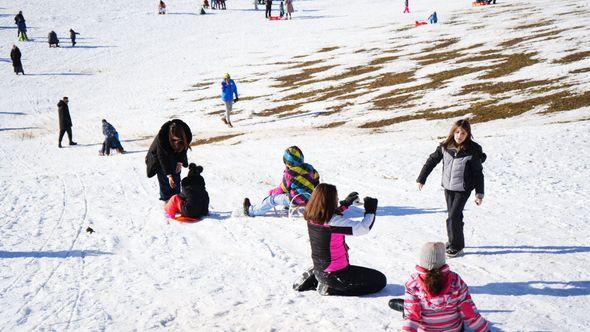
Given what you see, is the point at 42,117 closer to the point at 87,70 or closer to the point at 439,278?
the point at 87,70

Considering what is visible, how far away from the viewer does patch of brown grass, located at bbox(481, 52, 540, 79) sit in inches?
867

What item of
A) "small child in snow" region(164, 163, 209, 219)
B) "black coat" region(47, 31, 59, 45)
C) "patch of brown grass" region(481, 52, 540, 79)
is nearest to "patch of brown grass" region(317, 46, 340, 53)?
"patch of brown grass" region(481, 52, 540, 79)

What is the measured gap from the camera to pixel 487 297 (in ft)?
18.4

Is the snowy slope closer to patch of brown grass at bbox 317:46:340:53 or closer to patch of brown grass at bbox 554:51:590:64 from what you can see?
patch of brown grass at bbox 554:51:590:64

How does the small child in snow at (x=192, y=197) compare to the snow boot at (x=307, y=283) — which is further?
the small child in snow at (x=192, y=197)

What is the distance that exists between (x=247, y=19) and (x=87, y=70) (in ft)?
73.1

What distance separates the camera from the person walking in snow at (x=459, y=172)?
6.34m

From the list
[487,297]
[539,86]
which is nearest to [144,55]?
[539,86]

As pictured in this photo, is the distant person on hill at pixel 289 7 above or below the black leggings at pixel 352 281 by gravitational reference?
above

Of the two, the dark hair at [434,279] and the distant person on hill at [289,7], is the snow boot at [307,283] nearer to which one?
the dark hair at [434,279]

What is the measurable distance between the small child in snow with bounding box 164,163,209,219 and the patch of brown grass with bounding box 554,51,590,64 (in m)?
18.4

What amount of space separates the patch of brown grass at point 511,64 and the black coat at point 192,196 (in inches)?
642

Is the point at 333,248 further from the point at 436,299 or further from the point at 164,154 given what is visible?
the point at 164,154

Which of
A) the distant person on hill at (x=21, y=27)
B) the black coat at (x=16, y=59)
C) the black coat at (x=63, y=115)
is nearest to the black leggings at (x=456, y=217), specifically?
the black coat at (x=63, y=115)
